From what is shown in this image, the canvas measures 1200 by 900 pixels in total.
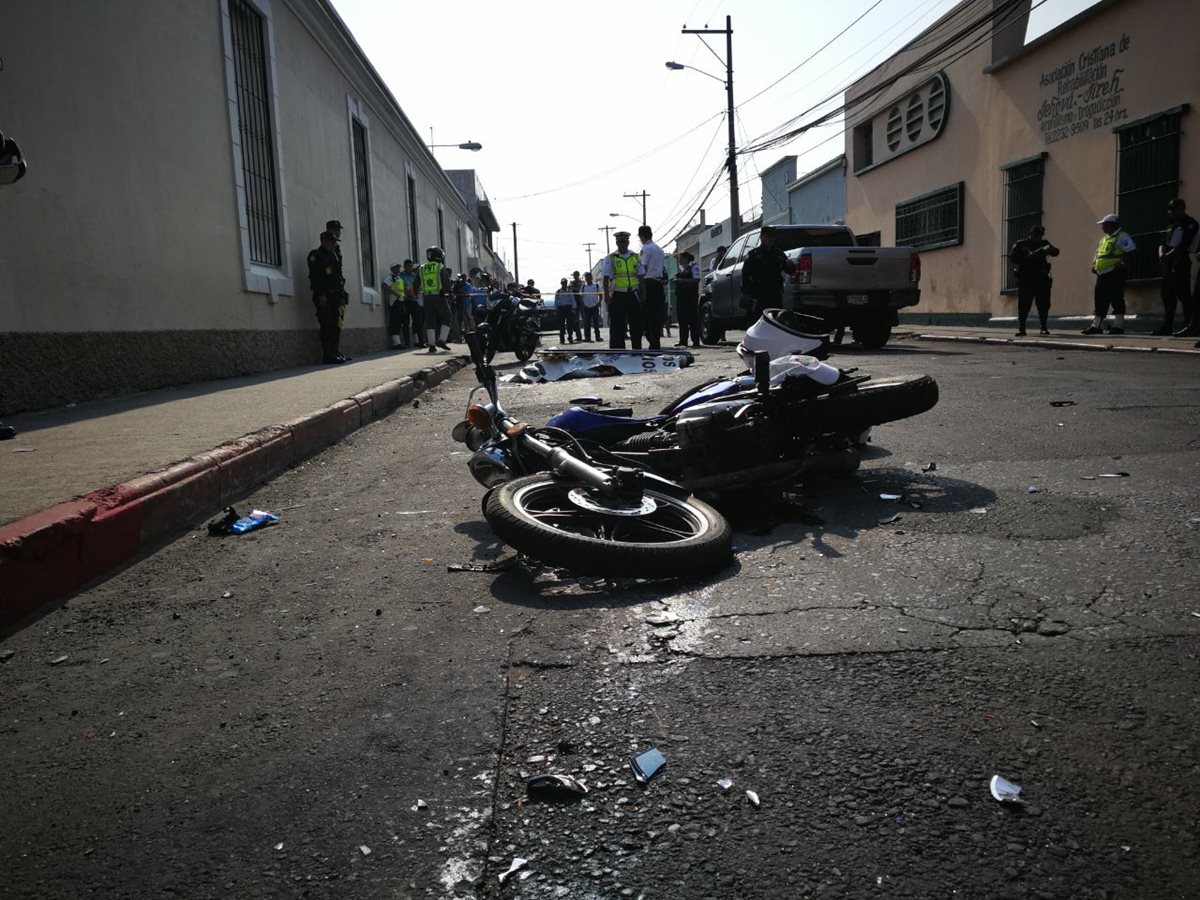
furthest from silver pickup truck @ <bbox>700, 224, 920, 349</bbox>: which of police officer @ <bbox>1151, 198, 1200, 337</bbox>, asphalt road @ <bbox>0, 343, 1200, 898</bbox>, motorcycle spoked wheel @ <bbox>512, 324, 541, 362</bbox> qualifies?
asphalt road @ <bbox>0, 343, 1200, 898</bbox>

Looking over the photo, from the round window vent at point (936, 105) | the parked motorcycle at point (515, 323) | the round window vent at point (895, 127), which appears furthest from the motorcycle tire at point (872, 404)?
the round window vent at point (895, 127)

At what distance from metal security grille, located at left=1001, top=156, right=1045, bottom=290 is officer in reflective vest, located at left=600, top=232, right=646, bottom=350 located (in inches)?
342

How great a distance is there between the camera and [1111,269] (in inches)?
509

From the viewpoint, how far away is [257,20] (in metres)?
11.9

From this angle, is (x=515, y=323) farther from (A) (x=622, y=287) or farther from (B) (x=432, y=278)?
(B) (x=432, y=278)

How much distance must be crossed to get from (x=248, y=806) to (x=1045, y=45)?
19.3 m

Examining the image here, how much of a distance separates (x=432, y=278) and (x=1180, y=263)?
12341mm

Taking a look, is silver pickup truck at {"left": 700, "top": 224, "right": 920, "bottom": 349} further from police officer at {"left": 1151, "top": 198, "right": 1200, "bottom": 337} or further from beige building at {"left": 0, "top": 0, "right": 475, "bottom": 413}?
beige building at {"left": 0, "top": 0, "right": 475, "bottom": 413}

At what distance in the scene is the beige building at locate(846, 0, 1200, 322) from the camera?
1365cm

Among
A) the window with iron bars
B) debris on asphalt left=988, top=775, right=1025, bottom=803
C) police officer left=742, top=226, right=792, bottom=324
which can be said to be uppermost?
the window with iron bars

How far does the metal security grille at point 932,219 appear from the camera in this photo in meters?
20.7

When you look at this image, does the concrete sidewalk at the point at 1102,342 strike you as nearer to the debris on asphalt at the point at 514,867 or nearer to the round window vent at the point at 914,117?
the round window vent at the point at 914,117

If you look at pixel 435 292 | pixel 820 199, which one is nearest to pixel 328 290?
pixel 435 292

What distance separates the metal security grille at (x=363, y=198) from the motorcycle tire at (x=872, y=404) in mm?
14843
